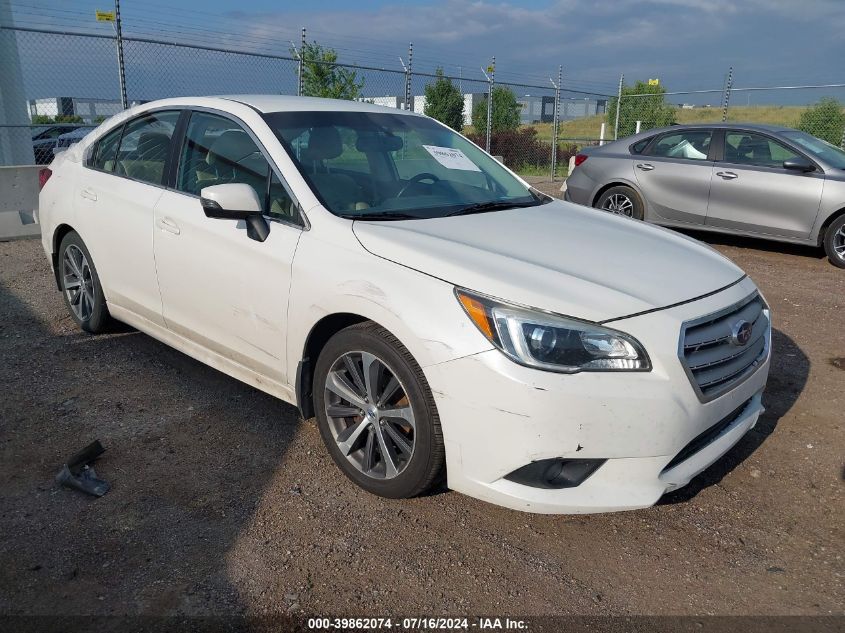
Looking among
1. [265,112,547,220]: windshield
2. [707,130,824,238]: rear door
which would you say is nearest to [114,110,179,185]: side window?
[265,112,547,220]: windshield

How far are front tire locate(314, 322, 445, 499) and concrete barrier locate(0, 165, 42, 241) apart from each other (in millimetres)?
7341

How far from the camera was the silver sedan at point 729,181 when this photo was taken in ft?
25.6

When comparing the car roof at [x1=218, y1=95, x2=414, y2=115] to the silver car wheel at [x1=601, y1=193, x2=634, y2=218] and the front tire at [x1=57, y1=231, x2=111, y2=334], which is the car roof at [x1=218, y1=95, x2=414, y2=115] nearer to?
the front tire at [x1=57, y1=231, x2=111, y2=334]

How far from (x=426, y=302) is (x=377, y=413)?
577mm

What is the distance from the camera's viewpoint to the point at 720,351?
283 cm

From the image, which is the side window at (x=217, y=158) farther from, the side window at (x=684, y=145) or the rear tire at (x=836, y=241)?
the rear tire at (x=836, y=241)

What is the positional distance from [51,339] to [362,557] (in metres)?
3.46

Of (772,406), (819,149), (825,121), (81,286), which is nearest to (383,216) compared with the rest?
(772,406)

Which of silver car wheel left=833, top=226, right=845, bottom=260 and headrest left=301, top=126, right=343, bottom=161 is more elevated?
headrest left=301, top=126, right=343, bottom=161

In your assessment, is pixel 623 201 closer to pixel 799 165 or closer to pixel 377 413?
pixel 799 165

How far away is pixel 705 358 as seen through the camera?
275 cm

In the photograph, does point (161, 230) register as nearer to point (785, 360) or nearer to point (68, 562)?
point (68, 562)

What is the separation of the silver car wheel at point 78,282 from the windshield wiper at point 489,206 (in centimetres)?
267

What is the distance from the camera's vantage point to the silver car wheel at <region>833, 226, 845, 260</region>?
305 inches
